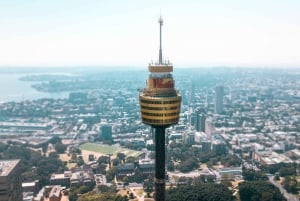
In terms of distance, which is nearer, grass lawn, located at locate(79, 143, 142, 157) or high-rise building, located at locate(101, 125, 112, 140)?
grass lawn, located at locate(79, 143, 142, 157)

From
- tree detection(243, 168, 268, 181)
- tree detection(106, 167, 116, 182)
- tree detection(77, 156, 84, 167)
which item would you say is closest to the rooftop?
tree detection(106, 167, 116, 182)

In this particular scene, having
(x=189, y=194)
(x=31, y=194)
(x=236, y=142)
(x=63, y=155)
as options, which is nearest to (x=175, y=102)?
(x=189, y=194)

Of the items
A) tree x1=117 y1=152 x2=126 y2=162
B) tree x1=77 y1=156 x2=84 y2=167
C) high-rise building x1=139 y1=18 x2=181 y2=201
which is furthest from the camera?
tree x1=117 y1=152 x2=126 y2=162

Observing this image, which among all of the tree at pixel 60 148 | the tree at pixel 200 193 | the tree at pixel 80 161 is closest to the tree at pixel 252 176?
the tree at pixel 200 193

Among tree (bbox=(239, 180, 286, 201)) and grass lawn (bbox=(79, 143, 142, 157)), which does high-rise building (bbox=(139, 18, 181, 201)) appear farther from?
grass lawn (bbox=(79, 143, 142, 157))

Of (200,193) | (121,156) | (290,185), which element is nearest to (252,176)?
(290,185)
